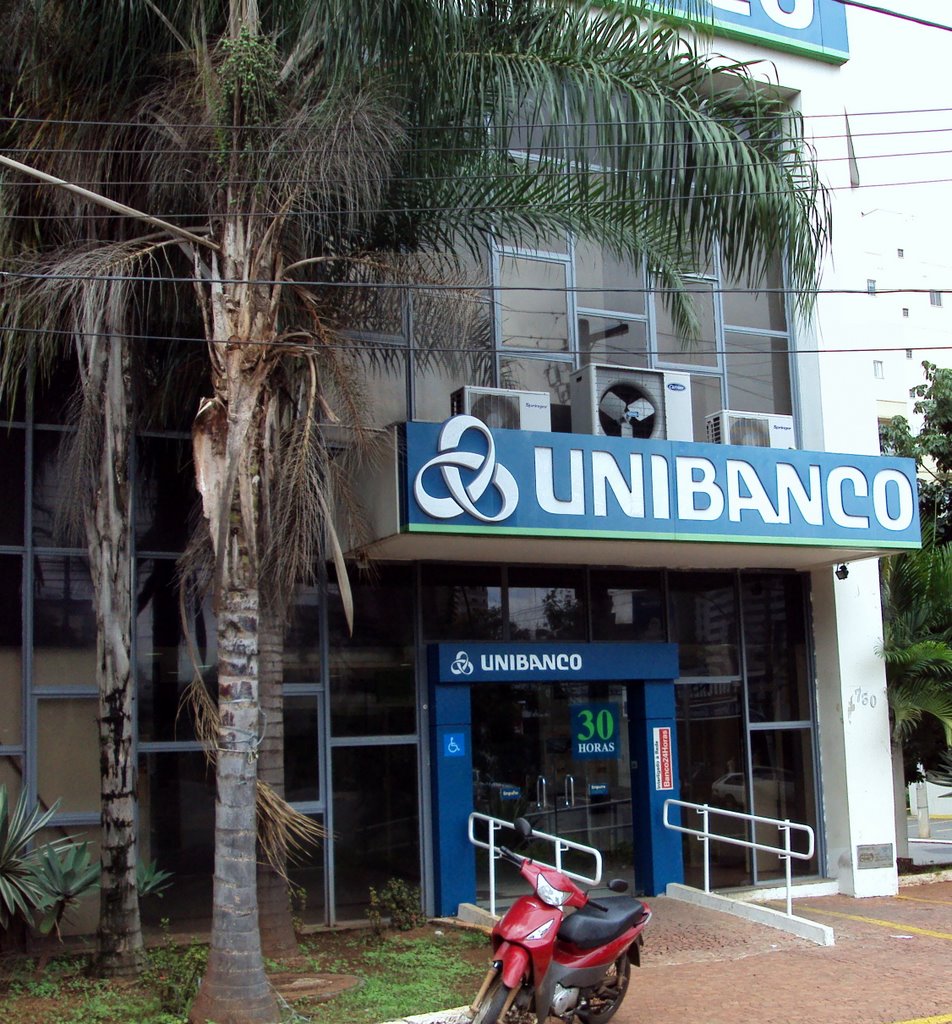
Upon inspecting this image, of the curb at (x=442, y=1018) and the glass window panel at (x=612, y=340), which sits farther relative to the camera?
the glass window panel at (x=612, y=340)

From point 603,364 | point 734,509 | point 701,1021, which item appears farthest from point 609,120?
point 701,1021

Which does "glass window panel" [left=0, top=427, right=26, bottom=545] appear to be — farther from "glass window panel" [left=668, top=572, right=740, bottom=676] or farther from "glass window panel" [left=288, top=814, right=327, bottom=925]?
"glass window panel" [left=668, top=572, right=740, bottom=676]

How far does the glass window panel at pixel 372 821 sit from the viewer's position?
11.7 m

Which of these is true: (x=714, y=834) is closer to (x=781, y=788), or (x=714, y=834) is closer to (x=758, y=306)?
(x=781, y=788)

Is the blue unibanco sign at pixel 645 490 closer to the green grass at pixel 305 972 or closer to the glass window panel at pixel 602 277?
the glass window panel at pixel 602 277

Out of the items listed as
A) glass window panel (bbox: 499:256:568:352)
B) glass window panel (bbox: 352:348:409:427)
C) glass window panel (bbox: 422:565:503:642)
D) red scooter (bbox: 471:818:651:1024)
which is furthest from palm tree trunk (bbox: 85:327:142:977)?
glass window panel (bbox: 499:256:568:352)

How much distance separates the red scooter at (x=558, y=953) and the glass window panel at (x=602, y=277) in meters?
7.33

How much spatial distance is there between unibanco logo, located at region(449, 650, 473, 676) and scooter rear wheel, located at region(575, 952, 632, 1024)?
421 centimetres

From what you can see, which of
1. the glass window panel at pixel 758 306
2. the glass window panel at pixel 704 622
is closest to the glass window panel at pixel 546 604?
the glass window panel at pixel 704 622

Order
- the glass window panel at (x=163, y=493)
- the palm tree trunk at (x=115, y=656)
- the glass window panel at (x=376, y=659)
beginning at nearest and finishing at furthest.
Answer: the palm tree trunk at (x=115, y=656) < the glass window panel at (x=163, y=493) < the glass window panel at (x=376, y=659)

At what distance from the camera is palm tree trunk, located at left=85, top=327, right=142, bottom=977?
9125 millimetres

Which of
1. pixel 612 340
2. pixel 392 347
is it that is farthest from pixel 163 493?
pixel 612 340

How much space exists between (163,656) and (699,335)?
692cm

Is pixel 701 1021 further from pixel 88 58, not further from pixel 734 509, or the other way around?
pixel 88 58
